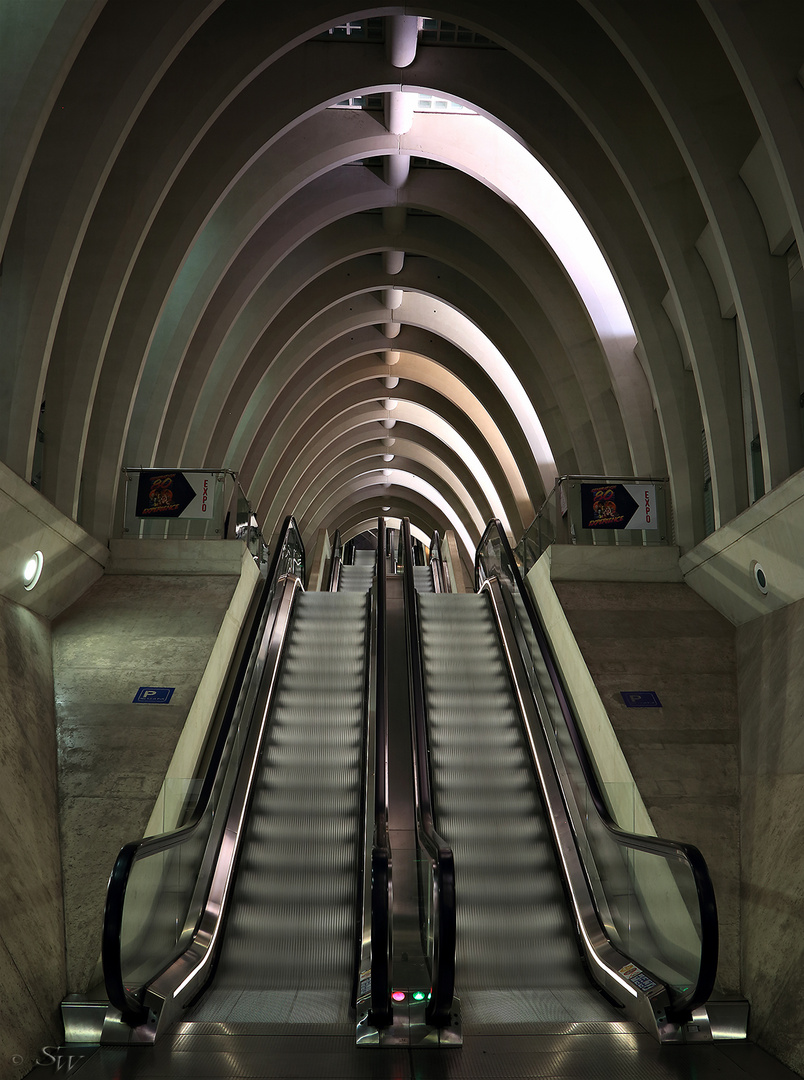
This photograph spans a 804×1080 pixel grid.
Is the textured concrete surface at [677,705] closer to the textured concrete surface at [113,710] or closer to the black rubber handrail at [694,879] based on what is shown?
the black rubber handrail at [694,879]

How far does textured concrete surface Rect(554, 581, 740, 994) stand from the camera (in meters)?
7.34

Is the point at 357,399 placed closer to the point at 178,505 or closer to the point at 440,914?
the point at 178,505

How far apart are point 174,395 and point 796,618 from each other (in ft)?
36.7

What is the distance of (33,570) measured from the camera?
28.8 feet

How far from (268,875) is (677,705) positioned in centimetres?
427

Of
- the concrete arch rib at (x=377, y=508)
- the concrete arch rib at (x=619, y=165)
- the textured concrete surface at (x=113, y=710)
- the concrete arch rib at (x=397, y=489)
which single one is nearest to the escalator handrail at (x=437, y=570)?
the concrete arch rib at (x=397, y=489)

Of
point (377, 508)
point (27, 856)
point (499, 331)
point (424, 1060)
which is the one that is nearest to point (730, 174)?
point (424, 1060)

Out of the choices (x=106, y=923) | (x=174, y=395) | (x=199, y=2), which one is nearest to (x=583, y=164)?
(x=199, y=2)

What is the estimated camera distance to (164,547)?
35.8 feet

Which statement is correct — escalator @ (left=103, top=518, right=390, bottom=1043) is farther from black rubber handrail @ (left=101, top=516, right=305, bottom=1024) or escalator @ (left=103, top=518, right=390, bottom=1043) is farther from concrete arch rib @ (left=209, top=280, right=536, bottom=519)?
concrete arch rib @ (left=209, top=280, right=536, bottom=519)

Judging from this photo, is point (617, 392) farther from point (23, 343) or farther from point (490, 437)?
point (490, 437)

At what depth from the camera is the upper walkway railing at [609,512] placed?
35.8 feet

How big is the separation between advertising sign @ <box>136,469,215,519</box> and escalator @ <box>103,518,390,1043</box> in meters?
1.68

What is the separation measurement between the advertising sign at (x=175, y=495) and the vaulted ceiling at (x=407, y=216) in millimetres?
556
